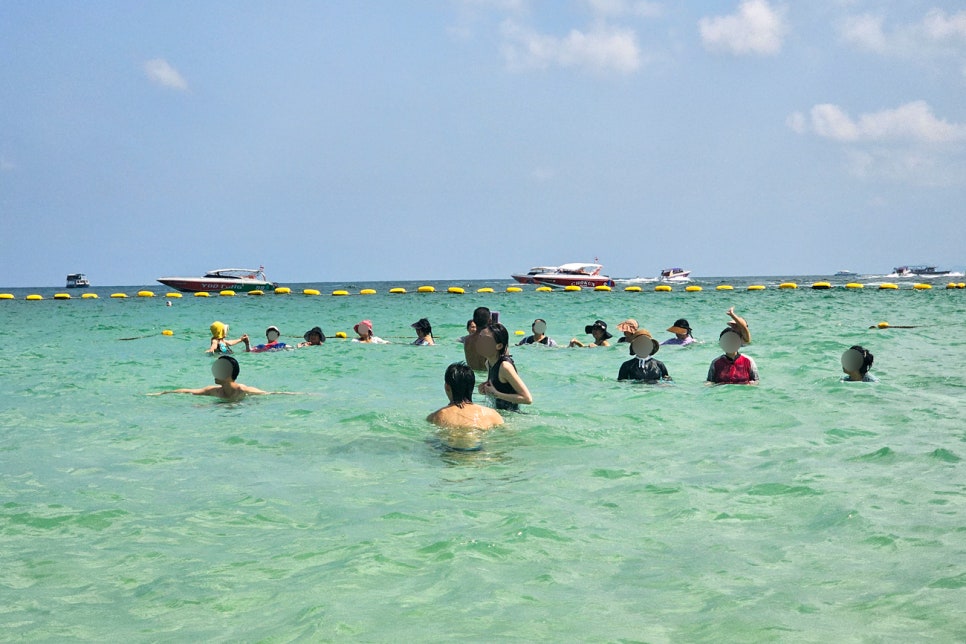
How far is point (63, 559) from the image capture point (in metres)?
5.20

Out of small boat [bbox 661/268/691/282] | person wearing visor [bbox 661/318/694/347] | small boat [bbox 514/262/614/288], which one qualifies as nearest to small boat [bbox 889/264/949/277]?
small boat [bbox 661/268/691/282]

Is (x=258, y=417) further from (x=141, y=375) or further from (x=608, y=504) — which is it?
(x=141, y=375)

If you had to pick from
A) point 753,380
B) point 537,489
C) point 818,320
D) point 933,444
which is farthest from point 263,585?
point 818,320

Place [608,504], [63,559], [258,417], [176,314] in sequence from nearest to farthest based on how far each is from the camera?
[63,559] → [608,504] → [258,417] → [176,314]

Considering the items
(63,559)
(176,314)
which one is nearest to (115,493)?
(63,559)

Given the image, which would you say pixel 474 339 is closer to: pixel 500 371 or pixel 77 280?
pixel 500 371

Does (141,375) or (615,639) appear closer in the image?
(615,639)

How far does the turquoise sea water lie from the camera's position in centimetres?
423

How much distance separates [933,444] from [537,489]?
161 inches

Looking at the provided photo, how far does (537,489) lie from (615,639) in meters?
2.70

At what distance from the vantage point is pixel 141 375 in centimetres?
1630

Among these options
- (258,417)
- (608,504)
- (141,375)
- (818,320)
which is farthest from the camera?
(818,320)

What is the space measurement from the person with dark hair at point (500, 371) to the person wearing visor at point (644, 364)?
3281 millimetres

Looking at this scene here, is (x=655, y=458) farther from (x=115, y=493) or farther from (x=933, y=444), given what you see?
(x=115, y=493)
